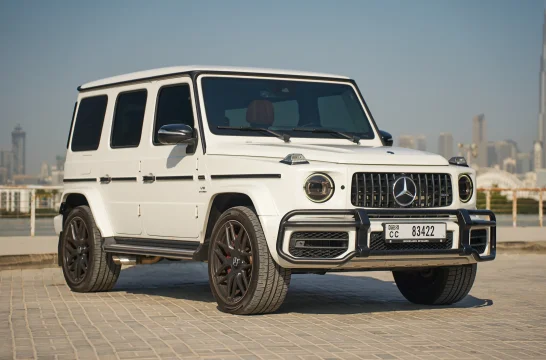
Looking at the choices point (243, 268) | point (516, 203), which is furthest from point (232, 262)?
point (516, 203)

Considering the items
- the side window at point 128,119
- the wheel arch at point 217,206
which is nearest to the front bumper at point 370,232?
the wheel arch at point 217,206

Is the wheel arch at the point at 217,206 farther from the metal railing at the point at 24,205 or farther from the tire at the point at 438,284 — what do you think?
the metal railing at the point at 24,205

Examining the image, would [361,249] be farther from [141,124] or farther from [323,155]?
[141,124]

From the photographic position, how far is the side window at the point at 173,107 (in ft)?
30.7

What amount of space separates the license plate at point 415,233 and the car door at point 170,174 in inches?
74.5

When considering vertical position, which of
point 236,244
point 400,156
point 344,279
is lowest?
point 344,279

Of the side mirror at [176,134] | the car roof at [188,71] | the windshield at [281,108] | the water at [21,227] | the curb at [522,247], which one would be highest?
the car roof at [188,71]

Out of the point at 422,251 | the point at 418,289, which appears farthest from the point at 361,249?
the point at 418,289

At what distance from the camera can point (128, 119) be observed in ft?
33.8

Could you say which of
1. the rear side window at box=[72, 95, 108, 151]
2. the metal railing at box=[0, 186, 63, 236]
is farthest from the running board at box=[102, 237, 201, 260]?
the metal railing at box=[0, 186, 63, 236]

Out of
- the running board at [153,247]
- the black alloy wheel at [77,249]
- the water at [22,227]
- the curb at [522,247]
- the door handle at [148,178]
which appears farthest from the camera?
the water at [22,227]

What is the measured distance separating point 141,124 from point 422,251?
339cm

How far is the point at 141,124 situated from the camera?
10.0 m

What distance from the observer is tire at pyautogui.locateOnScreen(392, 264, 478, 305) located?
9.08 meters
